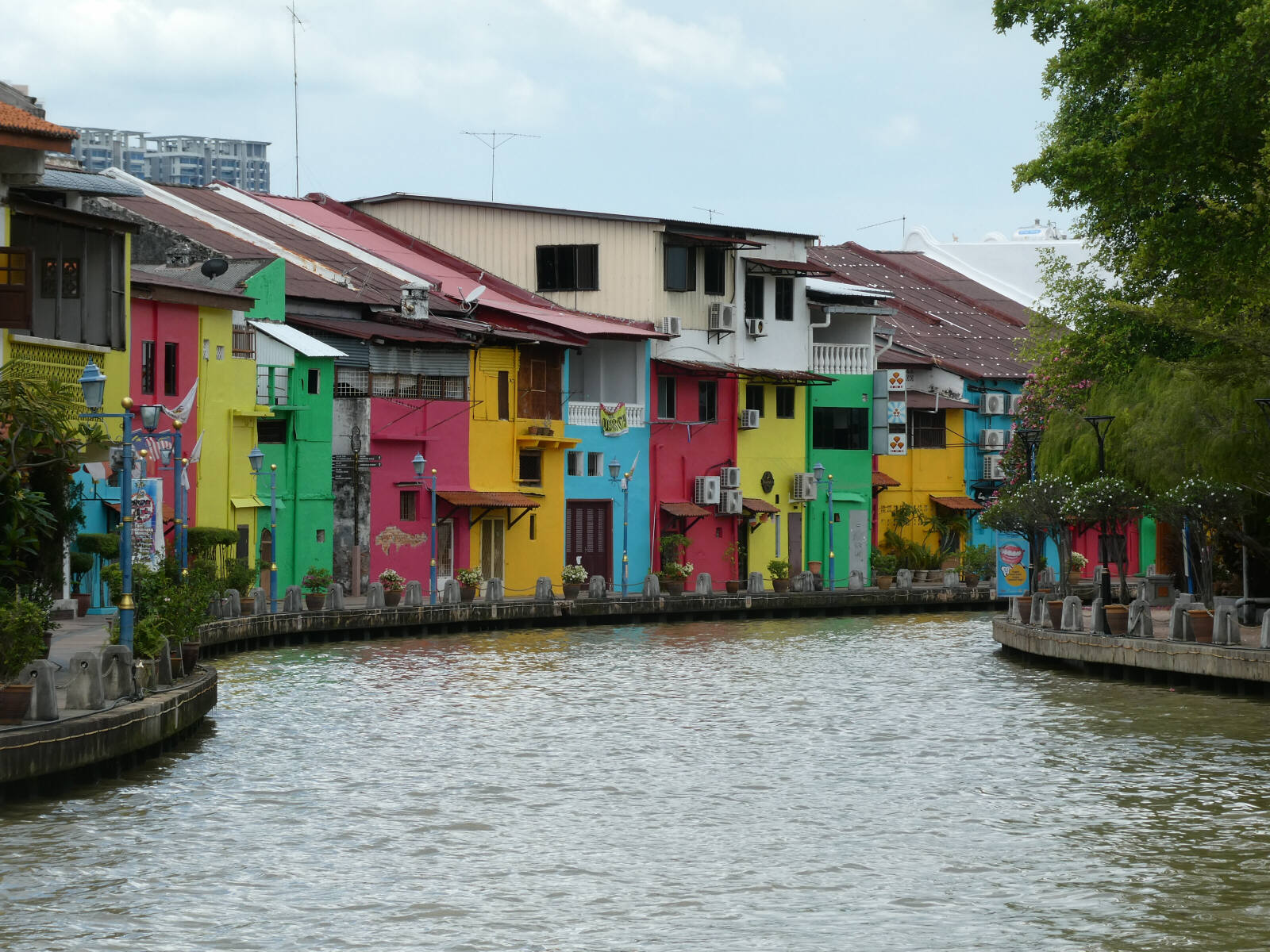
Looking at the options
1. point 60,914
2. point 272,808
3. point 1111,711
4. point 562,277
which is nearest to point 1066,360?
point 1111,711

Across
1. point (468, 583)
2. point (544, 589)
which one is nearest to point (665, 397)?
point (544, 589)

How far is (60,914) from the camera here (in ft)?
56.2

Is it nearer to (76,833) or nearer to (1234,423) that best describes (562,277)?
(1234,423)

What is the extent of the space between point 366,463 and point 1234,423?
74.2 ft

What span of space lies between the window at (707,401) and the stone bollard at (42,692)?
1647 inches

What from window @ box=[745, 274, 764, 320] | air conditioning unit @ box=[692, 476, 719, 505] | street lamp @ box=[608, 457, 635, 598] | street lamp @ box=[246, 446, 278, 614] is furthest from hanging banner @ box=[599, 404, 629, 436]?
street lamp @ box=[246, 446, 278, 614]

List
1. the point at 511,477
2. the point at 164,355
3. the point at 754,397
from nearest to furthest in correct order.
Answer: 1. the point at 164,355
2. the point at 511,477
3. the point at 754,397

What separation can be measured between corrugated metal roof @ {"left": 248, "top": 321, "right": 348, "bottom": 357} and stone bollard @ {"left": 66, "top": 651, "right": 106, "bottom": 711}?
83.8 feet

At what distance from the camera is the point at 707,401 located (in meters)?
63.8

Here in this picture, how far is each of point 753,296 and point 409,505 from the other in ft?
49.9

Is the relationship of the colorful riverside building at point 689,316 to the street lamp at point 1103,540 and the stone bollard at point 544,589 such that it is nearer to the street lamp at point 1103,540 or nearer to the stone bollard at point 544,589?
the stone bollard at point 544,589

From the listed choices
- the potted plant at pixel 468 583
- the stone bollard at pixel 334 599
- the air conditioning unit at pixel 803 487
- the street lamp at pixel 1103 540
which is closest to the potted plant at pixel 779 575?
the air conditioning unit at pixel 803 487

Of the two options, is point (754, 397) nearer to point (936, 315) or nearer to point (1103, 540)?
point (936, 315)

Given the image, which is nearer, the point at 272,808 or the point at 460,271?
the point at 272,808
